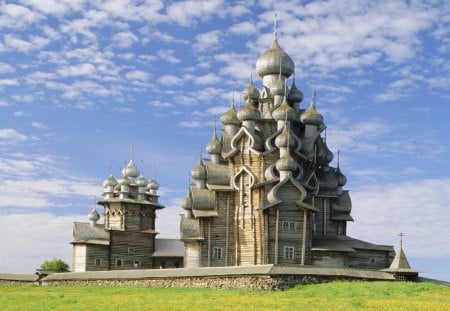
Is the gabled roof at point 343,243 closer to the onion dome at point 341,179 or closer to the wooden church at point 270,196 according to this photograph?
the wooden church at point 270,196

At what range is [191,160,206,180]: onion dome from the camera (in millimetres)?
54781

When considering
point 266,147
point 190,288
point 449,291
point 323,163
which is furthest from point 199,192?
point 449,291

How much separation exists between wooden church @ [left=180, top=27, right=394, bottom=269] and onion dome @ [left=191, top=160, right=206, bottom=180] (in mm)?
83

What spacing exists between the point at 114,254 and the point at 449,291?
35785mm

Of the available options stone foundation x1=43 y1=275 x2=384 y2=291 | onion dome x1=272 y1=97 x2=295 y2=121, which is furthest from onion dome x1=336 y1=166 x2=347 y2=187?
stone foundation x1=43 y1=275 x2=384 y2=291

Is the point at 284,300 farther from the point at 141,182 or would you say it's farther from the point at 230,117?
the point at 141,182

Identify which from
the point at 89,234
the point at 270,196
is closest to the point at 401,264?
the point at 270,196

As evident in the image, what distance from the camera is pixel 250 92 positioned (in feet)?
185

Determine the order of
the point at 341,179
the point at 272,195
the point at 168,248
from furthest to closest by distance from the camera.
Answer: the point at 168,248
the point at 341,179
the point at 272,195

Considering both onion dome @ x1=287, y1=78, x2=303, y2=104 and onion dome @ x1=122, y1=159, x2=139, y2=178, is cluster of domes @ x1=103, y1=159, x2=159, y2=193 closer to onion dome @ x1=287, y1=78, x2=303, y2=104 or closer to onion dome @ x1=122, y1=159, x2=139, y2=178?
onion dome @ x1=122, y1=159, x2=139, y2=178

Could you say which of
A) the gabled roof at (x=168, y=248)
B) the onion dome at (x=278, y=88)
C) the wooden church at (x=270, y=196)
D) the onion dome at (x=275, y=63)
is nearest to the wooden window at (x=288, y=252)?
the wooden church at (x=270, y=196)

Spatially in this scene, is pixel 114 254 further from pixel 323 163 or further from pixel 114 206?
pixel 323 163

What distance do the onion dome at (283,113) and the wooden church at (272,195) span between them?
8 centimetres

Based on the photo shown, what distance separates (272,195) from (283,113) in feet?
23.6
